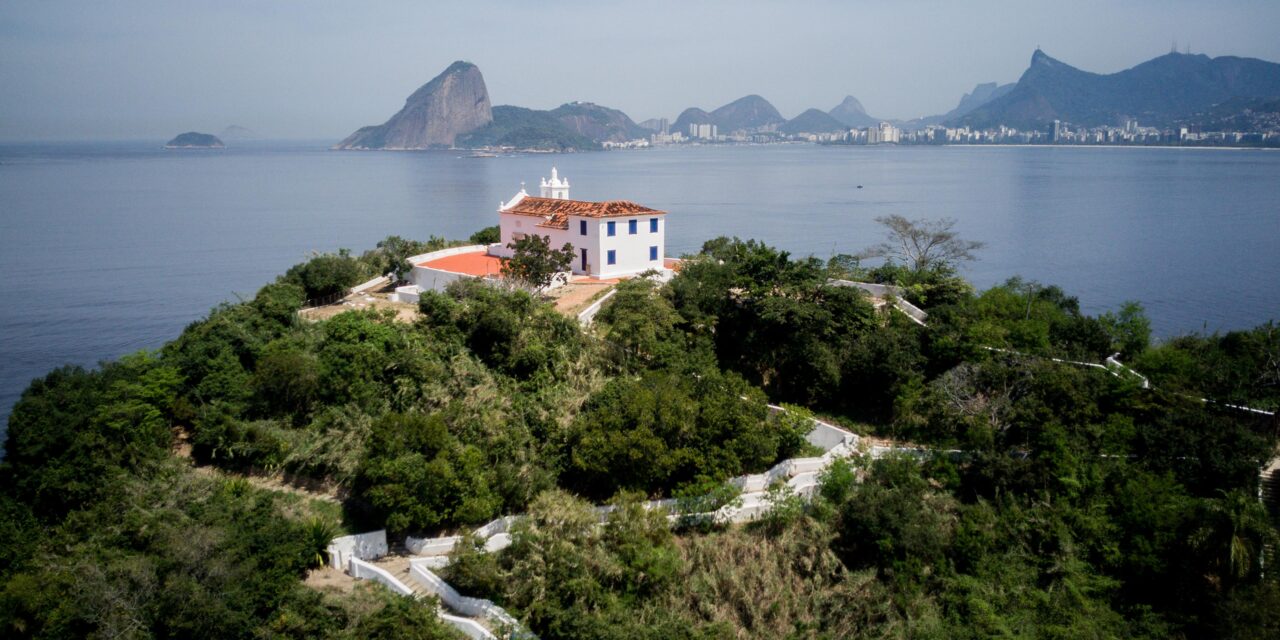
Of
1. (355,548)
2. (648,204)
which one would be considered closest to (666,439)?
(355,548)

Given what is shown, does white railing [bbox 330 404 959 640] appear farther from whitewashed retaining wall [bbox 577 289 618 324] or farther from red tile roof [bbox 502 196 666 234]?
red tile roof [bbox 502 196 666 234]

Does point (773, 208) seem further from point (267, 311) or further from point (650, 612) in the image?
point (650, 612)

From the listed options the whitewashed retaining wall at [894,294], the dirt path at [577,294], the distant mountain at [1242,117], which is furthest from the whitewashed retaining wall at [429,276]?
the distant mountain at [1242,117]

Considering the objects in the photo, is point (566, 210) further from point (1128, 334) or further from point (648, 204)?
point (648, 204)

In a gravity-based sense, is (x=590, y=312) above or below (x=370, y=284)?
below

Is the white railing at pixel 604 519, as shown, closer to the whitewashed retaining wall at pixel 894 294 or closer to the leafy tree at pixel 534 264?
the whitewashed retaining wall at pixel 894 294

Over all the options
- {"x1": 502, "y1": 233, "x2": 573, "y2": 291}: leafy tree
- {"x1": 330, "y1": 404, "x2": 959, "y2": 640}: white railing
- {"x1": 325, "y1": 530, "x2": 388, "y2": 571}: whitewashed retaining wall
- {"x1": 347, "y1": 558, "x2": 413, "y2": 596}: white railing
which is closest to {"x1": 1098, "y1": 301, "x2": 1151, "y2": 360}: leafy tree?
{"x1": 330, "y1": 404, "x2": 959, "y2": 640}: white railing
